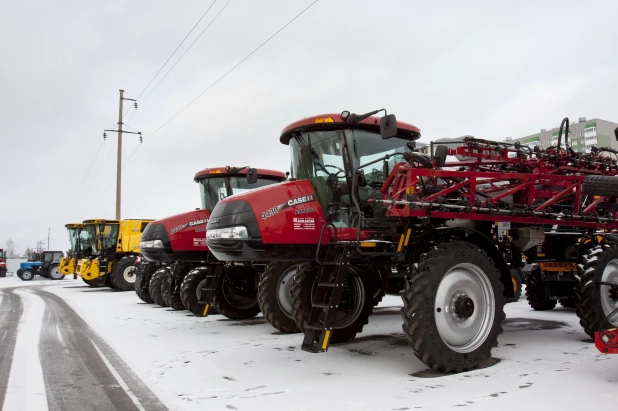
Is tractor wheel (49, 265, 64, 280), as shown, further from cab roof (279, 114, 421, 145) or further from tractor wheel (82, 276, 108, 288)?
cab roof (279, 114, 421, 145)

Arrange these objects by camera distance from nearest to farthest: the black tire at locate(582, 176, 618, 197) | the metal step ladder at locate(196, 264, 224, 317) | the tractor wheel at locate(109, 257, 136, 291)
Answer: the black tire at locate(582, 176, 618, 197) → the metal step ladder at locate(196, 264, 224, 317) → the tractor wheel at locate(109, 257, 136, 291)

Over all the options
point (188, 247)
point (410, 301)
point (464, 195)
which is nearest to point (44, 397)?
point (410, 301)

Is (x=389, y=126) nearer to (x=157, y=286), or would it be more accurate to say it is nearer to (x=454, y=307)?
(x=454, y=307)

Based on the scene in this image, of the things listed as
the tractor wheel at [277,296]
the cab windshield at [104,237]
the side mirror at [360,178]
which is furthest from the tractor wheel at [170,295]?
the cab windshield at [104,237]

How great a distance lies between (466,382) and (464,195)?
194cm

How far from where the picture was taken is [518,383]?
4227 millimetres

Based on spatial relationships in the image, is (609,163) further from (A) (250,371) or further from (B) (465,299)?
(A) (250,371)

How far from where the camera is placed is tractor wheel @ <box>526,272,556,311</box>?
→ 341 inches

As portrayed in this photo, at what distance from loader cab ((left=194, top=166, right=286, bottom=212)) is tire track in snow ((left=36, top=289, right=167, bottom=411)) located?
3315mm

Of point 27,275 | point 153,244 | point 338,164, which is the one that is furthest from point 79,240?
point 338,164

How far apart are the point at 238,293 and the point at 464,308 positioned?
5068mm

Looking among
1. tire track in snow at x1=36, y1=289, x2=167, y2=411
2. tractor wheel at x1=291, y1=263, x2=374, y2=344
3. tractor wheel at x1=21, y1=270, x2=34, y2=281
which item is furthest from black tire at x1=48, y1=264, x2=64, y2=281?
tractor wheel at x1=291, y1=263, x2=374, y2=344

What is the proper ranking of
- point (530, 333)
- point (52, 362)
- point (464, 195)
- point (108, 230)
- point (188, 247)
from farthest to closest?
point (108, 230) < point (188, 247) < point (530, 333) < point (52, 362) < point (464, 195)

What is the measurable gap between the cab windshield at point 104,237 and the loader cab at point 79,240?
70 cm
